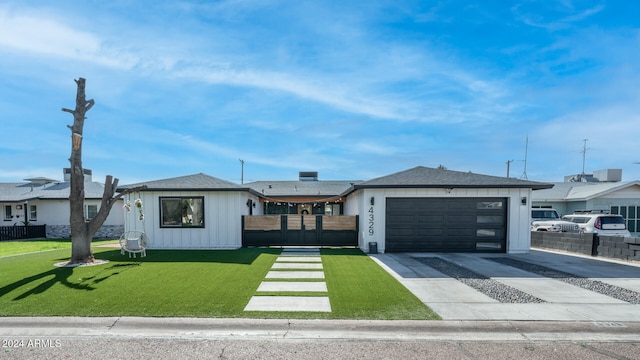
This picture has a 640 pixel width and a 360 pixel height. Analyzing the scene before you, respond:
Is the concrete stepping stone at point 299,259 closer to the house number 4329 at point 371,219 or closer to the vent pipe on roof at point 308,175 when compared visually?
the house number 4329 at point 371,219

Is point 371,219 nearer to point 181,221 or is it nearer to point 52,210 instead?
point 181,221

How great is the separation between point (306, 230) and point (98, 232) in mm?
13362

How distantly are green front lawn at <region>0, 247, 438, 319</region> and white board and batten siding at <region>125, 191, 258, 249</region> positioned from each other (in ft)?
8.12

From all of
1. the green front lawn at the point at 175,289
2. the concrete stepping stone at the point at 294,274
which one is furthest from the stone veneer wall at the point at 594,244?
the concrete stepping stone at the point at 294,274

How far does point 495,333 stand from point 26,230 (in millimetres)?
23899

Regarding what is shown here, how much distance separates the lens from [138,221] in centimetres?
1173

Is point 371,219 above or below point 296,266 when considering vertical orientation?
above

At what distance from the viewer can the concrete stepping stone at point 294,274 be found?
7023 millimetres

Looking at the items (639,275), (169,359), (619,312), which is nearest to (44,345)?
(169,359)

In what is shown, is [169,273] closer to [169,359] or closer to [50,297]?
[50,297]

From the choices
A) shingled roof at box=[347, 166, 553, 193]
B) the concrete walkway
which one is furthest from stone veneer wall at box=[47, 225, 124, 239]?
shingled roof at box=[347, 166, 553, 193]

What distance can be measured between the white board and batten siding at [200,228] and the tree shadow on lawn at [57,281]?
13.0 feet

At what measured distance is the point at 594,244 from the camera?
10.4 meters

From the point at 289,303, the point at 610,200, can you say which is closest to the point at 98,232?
the point at 289,303
